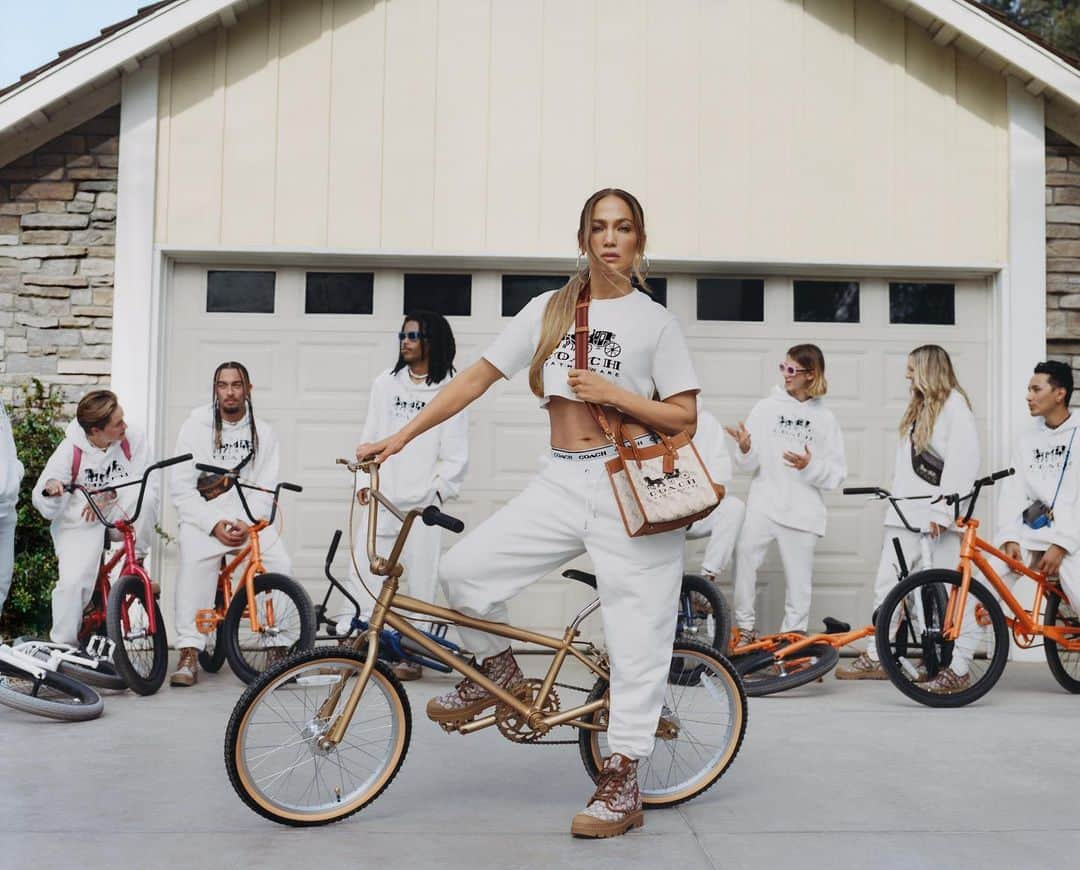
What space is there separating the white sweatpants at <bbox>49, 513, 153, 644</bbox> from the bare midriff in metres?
3.32

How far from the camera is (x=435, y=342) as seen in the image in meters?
6.74

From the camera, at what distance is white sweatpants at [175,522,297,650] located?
250 inches

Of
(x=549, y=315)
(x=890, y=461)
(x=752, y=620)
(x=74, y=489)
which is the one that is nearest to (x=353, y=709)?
(x=549, y=315)

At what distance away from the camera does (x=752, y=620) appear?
693cm

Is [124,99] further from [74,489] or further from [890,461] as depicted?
[890,461]

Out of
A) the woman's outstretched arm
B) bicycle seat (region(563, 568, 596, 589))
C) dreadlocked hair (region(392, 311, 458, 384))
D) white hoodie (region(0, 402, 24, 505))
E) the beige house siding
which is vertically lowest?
bicycle seat (region(563, 568, 596, 589))

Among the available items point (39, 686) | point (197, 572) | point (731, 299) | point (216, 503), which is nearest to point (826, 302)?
A: point (731, 299)

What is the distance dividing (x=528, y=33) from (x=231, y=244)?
2.27 m

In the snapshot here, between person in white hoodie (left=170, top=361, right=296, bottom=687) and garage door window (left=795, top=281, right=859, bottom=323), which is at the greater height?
garage door window (left=795, top=281, right=859, bottom=323)

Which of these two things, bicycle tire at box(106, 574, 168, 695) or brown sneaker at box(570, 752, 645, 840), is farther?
bicycle tire at box(106, 574, 168, 695)

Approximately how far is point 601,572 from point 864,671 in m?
3.62

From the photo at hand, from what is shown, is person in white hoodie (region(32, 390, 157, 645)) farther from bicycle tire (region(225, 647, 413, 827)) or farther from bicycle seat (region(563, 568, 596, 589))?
bicycle seat (region(563, 568, 596, 589))

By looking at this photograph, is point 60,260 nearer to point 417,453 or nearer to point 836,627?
point 417,453

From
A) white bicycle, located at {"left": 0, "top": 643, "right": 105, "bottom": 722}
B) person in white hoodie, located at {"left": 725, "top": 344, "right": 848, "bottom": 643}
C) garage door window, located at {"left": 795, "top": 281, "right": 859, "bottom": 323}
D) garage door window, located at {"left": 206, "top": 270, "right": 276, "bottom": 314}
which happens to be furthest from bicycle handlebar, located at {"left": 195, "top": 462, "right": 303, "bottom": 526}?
garage door window, located at {"left": 795, "top": 281, "right": 859, "bottom": 323}
